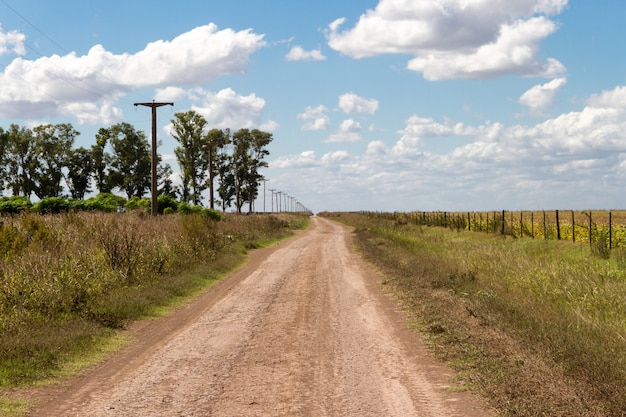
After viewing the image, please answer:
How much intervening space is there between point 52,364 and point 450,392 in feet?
17.7

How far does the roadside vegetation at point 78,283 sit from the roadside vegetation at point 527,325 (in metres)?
5.55

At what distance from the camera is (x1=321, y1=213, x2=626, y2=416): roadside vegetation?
6531 mm

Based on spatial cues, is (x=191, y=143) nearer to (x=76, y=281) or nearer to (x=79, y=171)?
(x=79, y=171)

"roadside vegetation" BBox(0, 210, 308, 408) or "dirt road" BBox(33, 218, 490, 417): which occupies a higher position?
"roadside vegetation" BBox(0, 210, 308, 408)

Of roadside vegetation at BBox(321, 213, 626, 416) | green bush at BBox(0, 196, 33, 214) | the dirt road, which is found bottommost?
the dirt road

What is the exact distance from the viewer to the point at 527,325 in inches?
391

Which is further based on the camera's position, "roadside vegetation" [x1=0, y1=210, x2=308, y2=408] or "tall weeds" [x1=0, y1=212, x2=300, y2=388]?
"tall weeds" [x1=0, y1=212, x2=300, y2=388]

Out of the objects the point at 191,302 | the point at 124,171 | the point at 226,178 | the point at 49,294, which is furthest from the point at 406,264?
the point at 226,178

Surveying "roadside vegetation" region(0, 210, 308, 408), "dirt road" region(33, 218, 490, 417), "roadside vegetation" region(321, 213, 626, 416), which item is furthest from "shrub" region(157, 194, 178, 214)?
"dirt road" region(33, 218, 490, 417)

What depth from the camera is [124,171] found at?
88.5 m

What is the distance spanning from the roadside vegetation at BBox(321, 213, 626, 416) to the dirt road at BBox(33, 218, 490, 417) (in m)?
0.50

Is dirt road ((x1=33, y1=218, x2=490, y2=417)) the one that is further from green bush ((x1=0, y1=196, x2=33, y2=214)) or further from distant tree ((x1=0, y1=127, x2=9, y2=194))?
distant tree ((x1=0, y1=127, x2=9, y2=194))

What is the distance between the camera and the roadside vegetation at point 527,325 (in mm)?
6531

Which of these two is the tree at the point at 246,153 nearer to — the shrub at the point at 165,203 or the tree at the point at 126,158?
the tree at the point at 126,158
